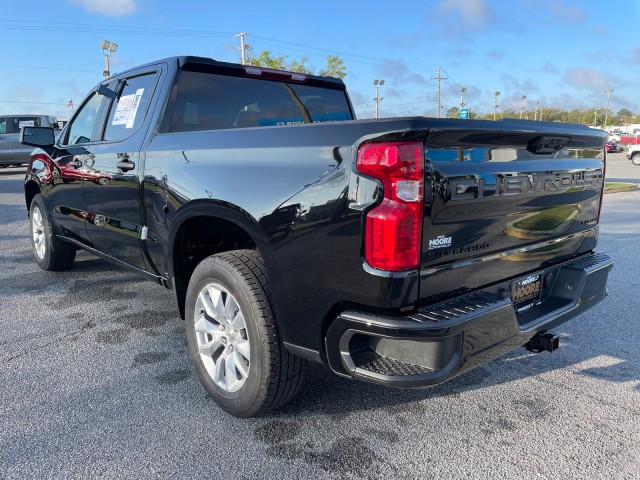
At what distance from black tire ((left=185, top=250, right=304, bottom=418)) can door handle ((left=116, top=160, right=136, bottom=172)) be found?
108cm

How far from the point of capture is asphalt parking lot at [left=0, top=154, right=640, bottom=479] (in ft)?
7.70

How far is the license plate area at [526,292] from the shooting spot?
257 cm

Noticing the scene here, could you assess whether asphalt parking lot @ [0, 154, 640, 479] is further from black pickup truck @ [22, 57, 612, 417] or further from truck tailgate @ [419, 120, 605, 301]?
truck tailgate @ [419, 120, 605, 301]

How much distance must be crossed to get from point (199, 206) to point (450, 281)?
4.57ft

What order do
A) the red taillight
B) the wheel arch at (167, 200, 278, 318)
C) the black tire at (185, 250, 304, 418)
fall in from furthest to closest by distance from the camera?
the wheel arch at (167, 200, 278, 318) → the black tire at (185, 250, 304, 418) → the red taillight

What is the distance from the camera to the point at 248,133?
261cm

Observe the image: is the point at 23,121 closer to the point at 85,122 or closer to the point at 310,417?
the point at 85,122

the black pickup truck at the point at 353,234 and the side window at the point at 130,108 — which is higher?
the side window at the point at 130,108

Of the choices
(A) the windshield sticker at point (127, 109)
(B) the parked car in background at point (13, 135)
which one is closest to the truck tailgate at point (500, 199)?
(A) the windshield sticker at point (127, 109)

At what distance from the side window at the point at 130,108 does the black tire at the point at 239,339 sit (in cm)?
148

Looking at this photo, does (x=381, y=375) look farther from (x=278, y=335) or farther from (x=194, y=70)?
(x=194, y=70)

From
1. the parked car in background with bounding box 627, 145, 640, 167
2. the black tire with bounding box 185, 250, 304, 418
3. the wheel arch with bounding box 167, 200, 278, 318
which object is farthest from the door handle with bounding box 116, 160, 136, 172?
the parked car in background with bounding box 627, 145, 640, 167

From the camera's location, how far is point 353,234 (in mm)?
2078

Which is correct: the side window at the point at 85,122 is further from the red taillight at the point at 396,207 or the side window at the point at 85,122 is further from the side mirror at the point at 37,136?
the red taillight at the point at 396,207
